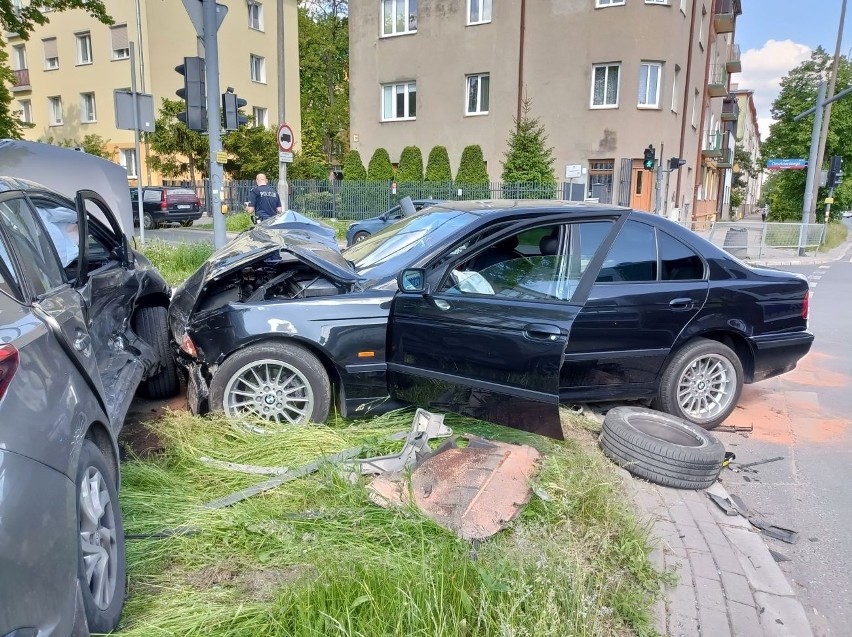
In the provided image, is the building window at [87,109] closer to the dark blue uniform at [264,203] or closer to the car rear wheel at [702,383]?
the dark blue uniform at [264,203]

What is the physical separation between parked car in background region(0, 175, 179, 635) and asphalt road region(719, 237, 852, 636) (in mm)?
2994

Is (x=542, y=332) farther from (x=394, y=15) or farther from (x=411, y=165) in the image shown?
(x=394, y=15)

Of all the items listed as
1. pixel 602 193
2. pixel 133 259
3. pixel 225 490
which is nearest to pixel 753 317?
pixel 225 490

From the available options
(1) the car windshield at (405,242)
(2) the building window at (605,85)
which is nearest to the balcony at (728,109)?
(2) the building window at (605,85)

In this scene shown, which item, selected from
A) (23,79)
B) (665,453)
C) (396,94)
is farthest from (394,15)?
(665,453)

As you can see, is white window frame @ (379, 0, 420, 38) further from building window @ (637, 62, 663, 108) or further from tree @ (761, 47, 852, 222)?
tree @ (761, 47, 852, 222)

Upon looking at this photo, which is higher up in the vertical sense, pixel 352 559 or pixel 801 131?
pixel 801 131

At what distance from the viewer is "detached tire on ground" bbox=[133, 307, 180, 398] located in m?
4.92

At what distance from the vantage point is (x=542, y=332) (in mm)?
3646

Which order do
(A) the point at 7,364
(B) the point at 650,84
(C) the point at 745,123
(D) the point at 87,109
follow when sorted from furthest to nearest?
1. (C) the point at 745,123
2. (D) the point at 87,109
3. (B) the point at 650,84
4. (A) the point at 7,364

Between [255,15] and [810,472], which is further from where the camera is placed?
[255,15]

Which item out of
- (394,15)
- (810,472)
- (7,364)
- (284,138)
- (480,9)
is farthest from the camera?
(394,15)

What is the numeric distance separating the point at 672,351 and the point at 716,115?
127 feet

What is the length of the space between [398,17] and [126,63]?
1396 centimetres
